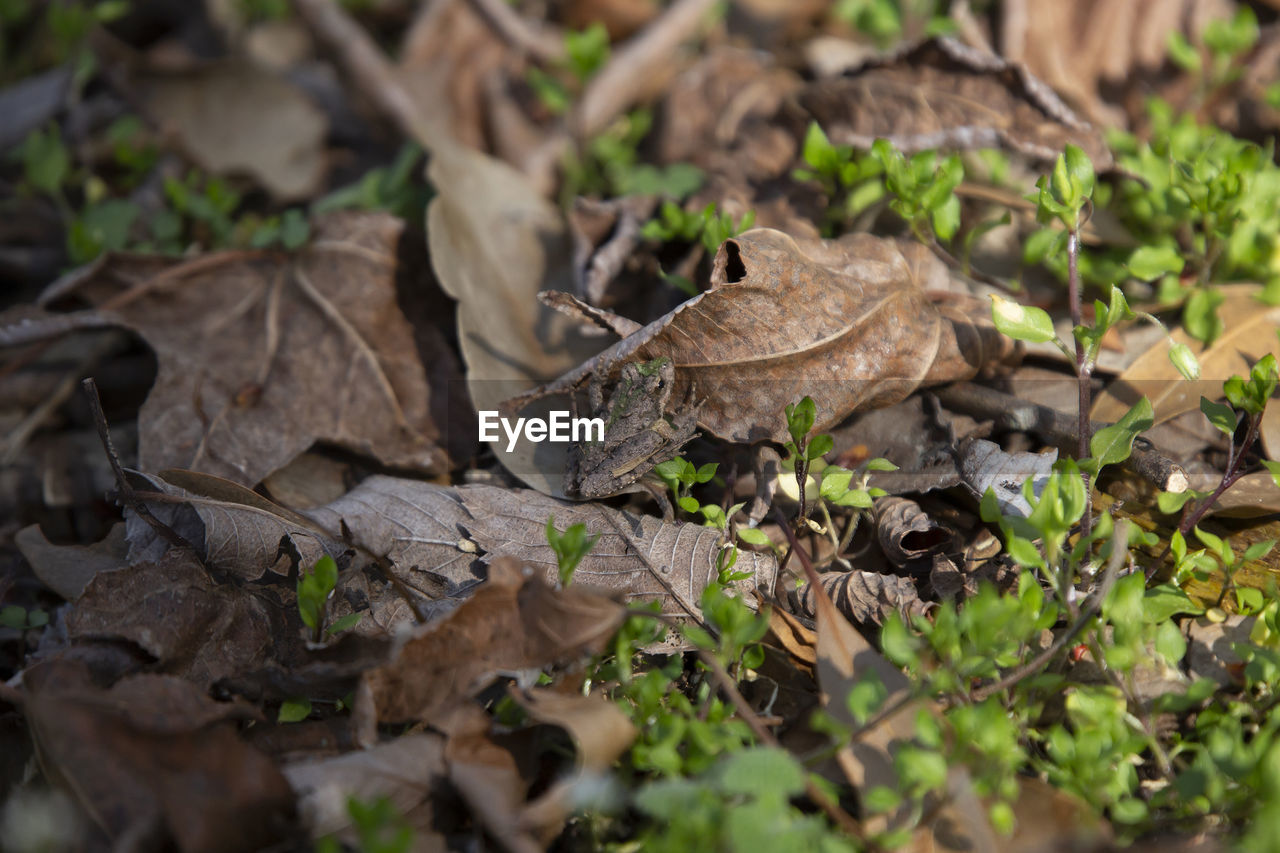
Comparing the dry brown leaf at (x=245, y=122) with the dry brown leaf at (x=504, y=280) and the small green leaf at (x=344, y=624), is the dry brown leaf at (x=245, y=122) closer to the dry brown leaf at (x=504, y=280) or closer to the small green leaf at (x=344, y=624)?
the dry brown leaf at (x=504, y=280)

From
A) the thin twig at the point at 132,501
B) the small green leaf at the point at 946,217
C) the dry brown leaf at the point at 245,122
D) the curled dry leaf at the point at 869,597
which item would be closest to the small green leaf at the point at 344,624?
the thin twig at the point at 132,501

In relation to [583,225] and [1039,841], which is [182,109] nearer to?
[583,225]

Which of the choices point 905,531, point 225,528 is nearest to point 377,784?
point 225,528

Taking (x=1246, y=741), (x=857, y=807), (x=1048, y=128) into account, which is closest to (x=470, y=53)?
(x=1048, y=128)

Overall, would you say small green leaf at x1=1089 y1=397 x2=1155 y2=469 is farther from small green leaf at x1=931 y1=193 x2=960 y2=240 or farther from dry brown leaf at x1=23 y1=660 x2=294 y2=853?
dry brown leaf at x1=23 y1=660 x2=294 y2=853

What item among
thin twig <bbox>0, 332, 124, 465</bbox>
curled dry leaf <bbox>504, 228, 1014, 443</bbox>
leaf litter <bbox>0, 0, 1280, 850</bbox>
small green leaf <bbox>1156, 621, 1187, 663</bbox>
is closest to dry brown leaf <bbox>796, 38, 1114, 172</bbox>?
leaf litter <bbox>0, 0, 1280, 850</bbox>
